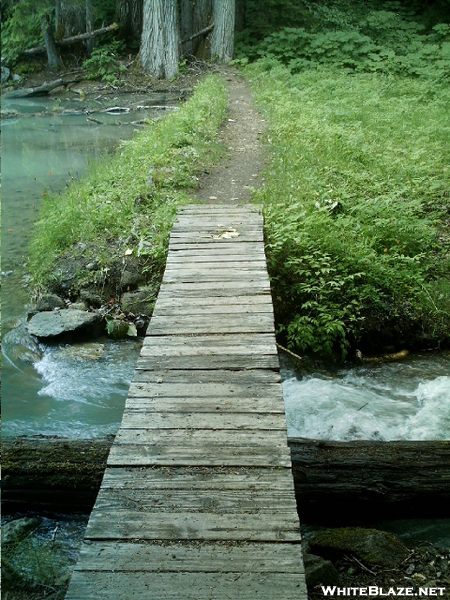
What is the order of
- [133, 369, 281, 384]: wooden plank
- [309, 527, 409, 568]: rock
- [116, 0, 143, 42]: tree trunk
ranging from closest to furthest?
[309, 527, 409, 568]: rock
[133, 369, 281, 384]: wooden plank
[116, 0, 143, 42]: tree trunk

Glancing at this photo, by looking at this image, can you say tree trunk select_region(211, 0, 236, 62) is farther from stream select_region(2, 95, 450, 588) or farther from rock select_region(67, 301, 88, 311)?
rock select_region(67, 301, 88, 311)

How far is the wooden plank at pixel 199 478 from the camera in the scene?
116 inches

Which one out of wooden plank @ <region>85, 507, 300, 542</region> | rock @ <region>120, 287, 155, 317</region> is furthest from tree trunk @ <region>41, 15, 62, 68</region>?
wooden plank @ <region>85, 507, 300, 542</region>

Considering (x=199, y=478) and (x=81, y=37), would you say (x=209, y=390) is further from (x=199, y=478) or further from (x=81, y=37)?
(x=81, y=37)

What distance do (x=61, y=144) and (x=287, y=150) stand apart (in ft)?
23.6

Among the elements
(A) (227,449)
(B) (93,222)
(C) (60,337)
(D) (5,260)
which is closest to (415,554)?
(A) (227,449)

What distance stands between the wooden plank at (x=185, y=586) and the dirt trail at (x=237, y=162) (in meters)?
6.27

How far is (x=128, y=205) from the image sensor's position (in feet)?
27.2

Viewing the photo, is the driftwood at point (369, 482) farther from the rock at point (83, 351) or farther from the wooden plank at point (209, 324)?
the rock at point (83, 351)

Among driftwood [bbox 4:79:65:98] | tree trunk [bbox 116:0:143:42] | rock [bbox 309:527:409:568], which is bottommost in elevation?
rock [bbox 309:527:409:568]

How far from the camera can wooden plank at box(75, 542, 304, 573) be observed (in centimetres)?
250

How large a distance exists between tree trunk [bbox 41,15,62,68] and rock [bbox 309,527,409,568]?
24186mm

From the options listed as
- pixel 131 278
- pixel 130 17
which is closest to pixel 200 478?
pixel 131 278

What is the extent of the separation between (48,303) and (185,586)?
5.46 metres
